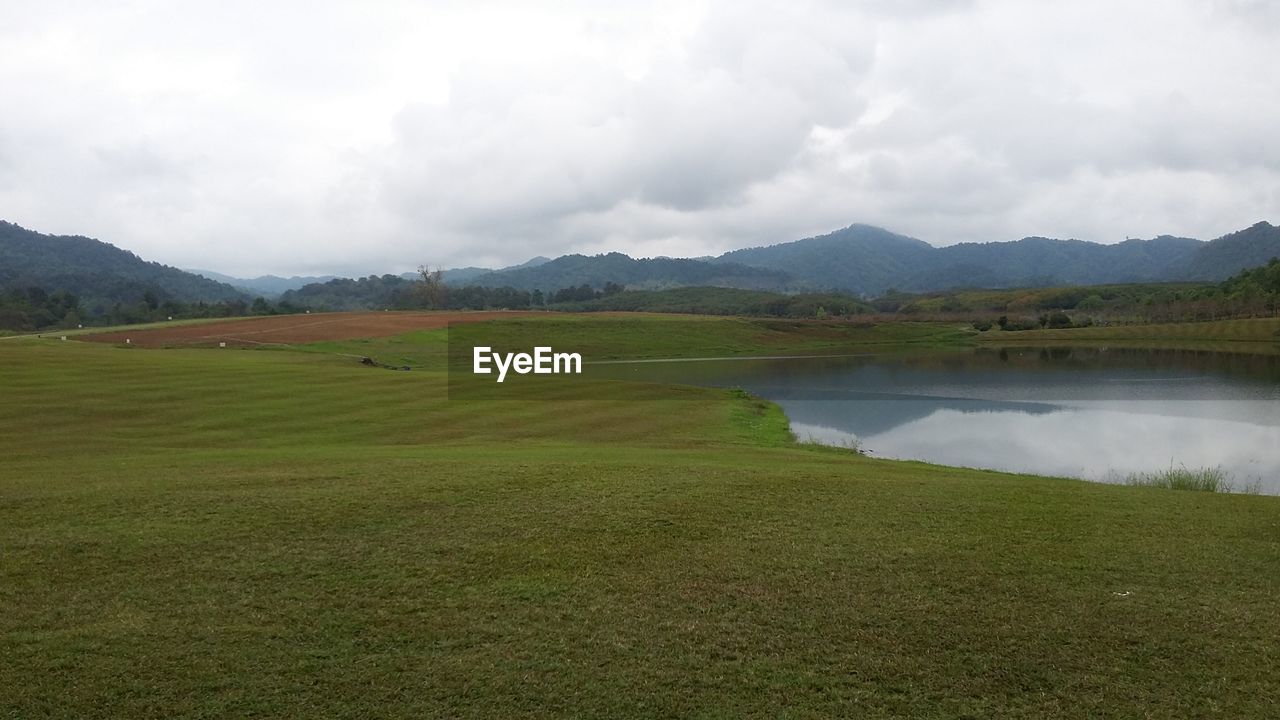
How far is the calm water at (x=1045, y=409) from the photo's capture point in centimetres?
2953

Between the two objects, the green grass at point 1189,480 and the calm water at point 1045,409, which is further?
the calm water at point 1045,409

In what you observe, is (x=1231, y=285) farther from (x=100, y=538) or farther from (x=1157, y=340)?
(x=100, y=538)

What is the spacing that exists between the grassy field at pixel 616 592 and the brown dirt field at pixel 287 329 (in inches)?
2405

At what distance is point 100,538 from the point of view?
10.8 meters

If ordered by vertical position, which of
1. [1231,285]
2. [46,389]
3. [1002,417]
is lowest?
[1002,417]

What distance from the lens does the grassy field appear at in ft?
22.9

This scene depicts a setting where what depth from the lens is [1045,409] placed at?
44.3 metres

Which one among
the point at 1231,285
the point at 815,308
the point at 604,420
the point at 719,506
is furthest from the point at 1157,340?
the point at 719,506

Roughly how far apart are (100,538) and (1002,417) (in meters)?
41.9

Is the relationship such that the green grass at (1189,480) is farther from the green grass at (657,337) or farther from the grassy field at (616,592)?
the green grass at (657,337)

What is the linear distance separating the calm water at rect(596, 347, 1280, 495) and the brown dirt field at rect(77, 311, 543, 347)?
32.3m

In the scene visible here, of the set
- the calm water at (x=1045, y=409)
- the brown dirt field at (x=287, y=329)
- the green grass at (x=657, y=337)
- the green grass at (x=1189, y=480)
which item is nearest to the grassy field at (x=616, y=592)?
the green grass at (x=1189, y=480)

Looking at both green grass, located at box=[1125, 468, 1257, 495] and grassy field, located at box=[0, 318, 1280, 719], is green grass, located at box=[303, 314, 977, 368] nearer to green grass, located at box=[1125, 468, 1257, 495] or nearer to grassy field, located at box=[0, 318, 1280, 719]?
grassy field, located at box=[0, 318, 1280, 719]

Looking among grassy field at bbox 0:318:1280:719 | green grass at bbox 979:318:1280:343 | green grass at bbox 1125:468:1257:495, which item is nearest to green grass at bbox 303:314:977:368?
green grass at bbox 979:318:1280:343
